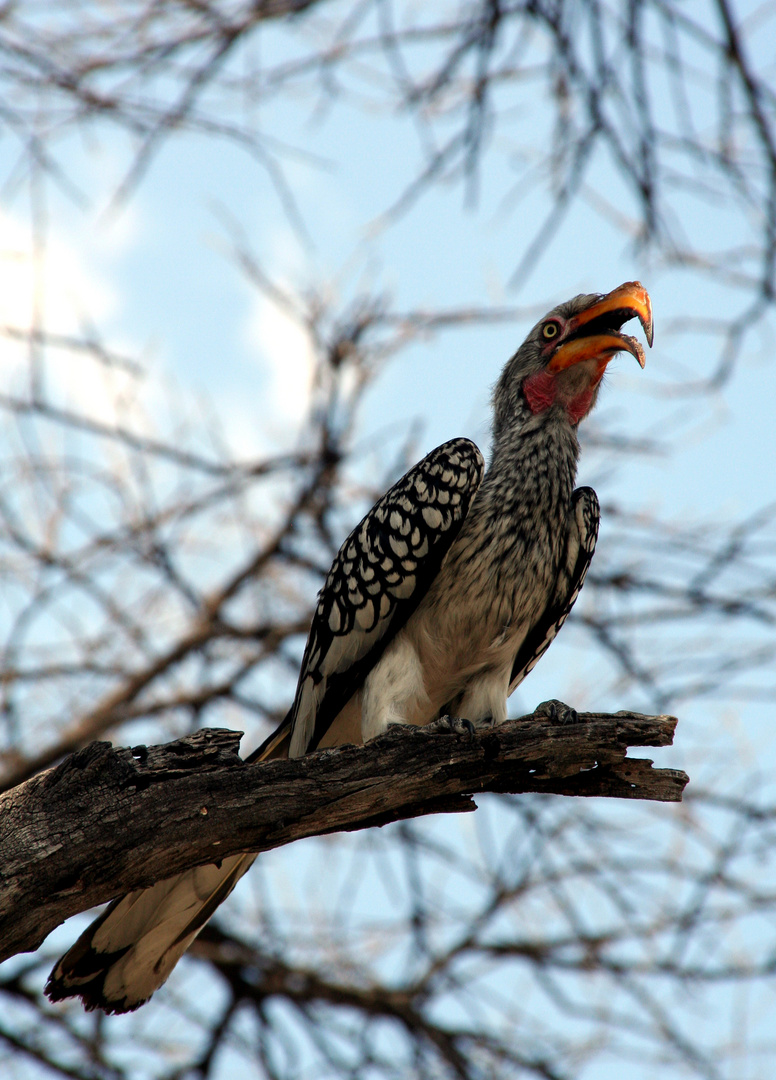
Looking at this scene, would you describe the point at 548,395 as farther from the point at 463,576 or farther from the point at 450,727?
the point at 450,727

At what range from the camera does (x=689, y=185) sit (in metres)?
4.96

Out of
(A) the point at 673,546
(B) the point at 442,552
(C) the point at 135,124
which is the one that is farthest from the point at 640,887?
(C) the point at 135,124

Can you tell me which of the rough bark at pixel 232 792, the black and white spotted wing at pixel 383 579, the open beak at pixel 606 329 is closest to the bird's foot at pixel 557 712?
the rough bark at pixel 232 792

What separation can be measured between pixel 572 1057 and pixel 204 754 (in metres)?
3.90

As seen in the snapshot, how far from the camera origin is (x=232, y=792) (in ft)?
10.8

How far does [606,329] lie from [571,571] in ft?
3.67

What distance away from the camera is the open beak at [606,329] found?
4629mm

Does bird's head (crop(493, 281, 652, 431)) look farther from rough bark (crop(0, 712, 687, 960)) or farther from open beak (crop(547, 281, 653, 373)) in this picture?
rough bark (crop(0, 712, 687, 960))

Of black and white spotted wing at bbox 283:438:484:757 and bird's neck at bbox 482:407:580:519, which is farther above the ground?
bird's neck at bbox 482:407:580:519

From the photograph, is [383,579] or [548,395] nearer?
[383,579]

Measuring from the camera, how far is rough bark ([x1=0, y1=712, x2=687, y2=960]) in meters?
3.04

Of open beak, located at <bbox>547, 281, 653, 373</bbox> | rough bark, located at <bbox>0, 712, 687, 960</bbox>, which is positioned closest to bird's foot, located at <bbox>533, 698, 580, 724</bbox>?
rough bark, located at <bbox>0, 712, 687, 960</bbox>

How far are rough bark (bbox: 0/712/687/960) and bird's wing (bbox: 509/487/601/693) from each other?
3.80 feet

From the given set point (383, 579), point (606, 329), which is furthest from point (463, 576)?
point (606, 329)
